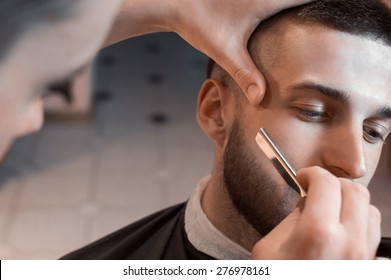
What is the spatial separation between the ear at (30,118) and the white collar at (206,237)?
2.23 ft

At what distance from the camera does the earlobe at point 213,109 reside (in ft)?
4.50

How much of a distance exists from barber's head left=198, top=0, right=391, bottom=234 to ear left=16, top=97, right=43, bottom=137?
584 millimetres

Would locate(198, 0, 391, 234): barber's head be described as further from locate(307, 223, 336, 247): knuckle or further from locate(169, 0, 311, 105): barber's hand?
locate(307, 223, 336, 247): knuckle

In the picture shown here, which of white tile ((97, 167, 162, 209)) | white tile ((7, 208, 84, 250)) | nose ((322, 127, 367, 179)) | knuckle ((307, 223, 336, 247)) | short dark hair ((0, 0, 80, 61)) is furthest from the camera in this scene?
white tile ((97, 167, 162, 209))

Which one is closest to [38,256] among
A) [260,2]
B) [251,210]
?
[251,210]

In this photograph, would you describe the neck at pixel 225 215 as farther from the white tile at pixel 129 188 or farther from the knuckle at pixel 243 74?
the white tile at pixel 129 188

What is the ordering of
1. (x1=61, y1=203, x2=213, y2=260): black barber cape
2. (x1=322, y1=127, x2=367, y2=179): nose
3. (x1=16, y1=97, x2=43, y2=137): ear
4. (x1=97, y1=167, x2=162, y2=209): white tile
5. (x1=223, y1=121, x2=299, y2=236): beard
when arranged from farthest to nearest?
(x1=97, y1=167, x2=162, y2=209): white tile, (x1=61, y1=203, x2=213, y2=260): black barber cape, (x1=223, y1=121, x2=299, y2=236): beard, (x1=322, y1=127, x2=367, y2=179): nose, (x1=16, y1=97, x2=43, y2=137): ear

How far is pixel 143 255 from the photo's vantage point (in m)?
1.50

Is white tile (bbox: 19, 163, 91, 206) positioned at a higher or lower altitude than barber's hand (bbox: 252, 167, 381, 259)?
lower

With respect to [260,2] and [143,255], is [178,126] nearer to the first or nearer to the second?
[143,255]

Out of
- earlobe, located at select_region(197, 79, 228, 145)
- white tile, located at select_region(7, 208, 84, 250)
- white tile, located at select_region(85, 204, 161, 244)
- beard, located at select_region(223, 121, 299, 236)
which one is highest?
earlobe, located at select_region(197, 79, 228, 145)

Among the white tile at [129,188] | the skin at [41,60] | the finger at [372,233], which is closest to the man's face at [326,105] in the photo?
the finger at [372,233]

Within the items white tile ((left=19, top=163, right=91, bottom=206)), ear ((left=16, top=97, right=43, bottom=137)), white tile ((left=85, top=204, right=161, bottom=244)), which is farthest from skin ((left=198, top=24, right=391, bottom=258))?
white tile ((left=19, top=163, right=91, bottom=206))

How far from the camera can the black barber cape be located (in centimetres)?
146
